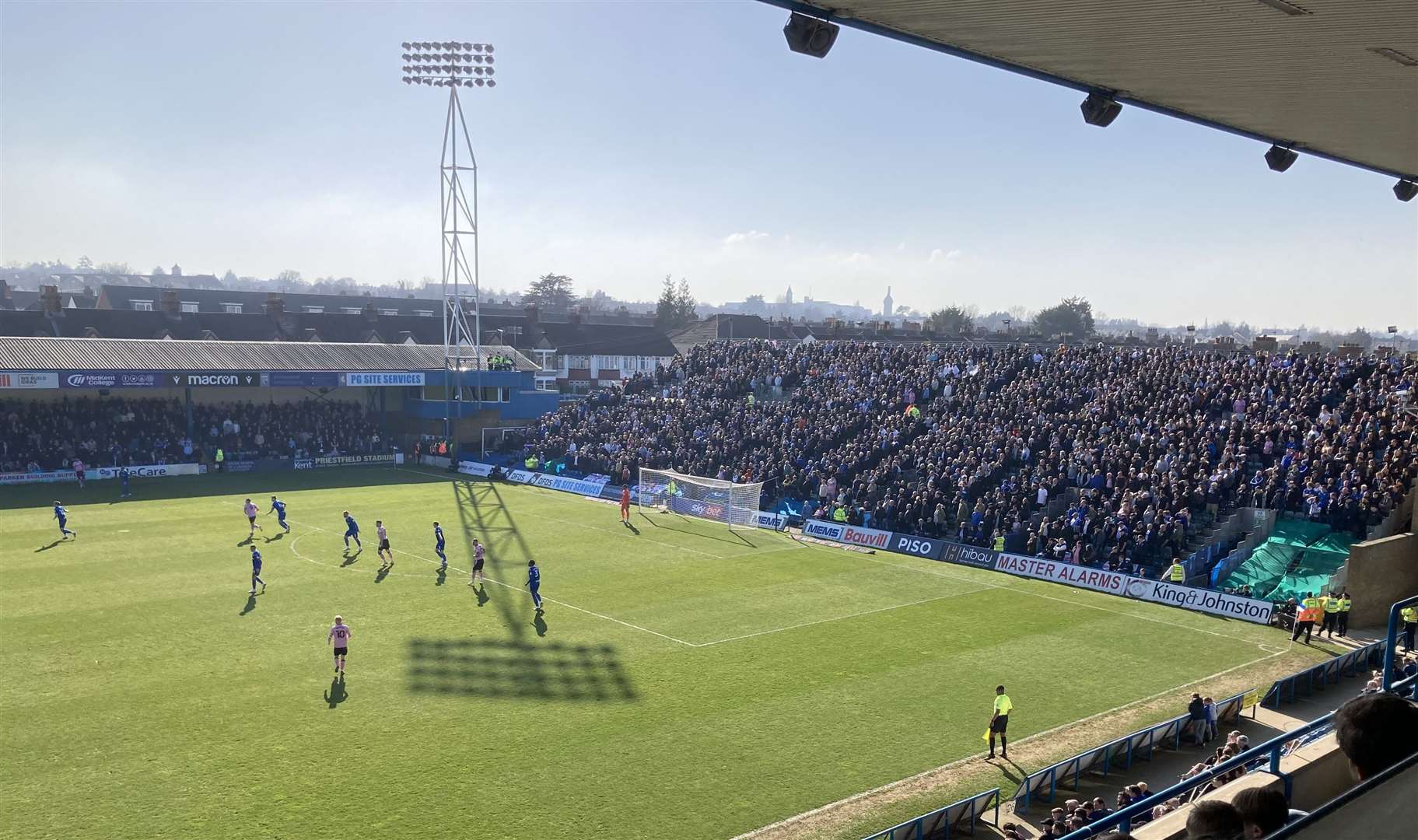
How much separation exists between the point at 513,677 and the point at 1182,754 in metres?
12.2

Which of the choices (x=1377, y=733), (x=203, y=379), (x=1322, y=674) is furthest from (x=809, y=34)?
(x=203, y=379)

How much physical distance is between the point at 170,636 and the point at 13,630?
3.45 meters

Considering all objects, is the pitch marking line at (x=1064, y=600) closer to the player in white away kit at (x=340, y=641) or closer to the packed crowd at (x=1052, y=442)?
the packed crowd at (x=1052, y=442)

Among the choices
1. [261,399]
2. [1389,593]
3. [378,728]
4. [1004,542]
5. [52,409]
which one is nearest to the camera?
[378,728]

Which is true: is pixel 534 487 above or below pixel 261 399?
below

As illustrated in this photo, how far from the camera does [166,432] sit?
50062mm

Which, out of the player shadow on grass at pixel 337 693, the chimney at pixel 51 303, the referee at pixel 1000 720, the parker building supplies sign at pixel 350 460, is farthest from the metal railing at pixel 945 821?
the chimney at pixel 51 303

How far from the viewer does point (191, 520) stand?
35969 millimetres

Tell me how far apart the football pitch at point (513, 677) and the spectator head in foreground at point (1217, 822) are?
10.0 m

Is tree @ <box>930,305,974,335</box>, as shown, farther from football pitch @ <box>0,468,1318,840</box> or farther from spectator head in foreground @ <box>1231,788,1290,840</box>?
spectator head in foreground @ <box>1231,788,1290,840</box>

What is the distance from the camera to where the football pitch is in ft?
45.8

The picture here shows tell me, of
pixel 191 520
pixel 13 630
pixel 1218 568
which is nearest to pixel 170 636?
pixel 13 630

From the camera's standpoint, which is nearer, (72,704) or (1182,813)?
(1182,813)

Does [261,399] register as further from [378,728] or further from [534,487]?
[378,728]
